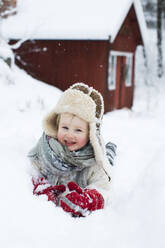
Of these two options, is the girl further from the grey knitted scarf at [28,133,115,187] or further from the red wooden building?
the red wooden building

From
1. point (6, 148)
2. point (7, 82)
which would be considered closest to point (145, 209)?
point (6, 148)

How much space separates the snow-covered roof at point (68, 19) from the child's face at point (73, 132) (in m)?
7.37

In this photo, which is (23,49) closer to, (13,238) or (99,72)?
(99,72)

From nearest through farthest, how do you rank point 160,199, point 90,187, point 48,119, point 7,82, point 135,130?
point 160,199 < point 90,187 < point 48,119 < point 135,130 < point 7,82

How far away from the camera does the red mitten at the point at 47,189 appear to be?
2.29 meters

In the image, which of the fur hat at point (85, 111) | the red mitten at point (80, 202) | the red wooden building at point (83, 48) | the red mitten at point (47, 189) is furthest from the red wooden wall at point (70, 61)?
the red mitten at point (80, 202)

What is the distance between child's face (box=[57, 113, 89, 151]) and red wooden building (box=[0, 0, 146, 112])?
737 cm

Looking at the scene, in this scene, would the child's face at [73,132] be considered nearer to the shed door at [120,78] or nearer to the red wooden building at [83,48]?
the red wooden building at [83,48]

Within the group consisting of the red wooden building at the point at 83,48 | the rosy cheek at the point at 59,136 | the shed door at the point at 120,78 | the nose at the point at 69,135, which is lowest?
the shed door at the point at 120,78

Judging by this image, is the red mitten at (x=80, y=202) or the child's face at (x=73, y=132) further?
the child's face at (x=73, y=132)

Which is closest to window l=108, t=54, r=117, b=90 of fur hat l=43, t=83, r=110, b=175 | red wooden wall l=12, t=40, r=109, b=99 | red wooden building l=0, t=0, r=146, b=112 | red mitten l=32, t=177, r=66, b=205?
red wooden building l=0, t=0, r=146, b=112

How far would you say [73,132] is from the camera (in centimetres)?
245

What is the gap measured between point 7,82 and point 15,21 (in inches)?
149

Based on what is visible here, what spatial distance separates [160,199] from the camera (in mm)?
1820
